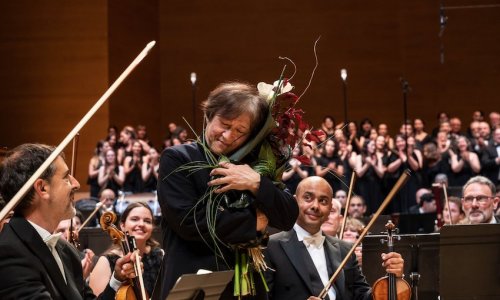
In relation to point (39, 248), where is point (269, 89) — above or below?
above

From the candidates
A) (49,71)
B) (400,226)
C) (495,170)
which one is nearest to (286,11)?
(49,71)

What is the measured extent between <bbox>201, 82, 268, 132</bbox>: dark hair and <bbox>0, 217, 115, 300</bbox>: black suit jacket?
0.77 m

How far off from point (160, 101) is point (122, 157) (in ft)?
17.1

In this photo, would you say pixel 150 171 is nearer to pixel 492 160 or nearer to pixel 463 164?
pixel 463 164

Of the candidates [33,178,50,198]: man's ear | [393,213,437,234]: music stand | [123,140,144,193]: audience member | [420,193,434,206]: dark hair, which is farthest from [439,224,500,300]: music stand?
[123,140,144,193]: audience member

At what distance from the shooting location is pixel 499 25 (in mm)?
17797

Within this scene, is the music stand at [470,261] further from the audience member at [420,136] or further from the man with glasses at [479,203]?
the audience member at [420,136]

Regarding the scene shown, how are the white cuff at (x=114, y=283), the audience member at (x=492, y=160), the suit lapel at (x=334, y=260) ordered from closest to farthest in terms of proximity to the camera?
1. the white cuff at (x=114, y=283)
2. the suit lapel at (x=334, y=260)
3. the audience member at (x=492, y=160)

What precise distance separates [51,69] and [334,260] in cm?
1202

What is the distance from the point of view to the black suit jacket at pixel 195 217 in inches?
121

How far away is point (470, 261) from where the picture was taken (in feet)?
16.6

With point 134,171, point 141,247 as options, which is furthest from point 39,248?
point 134,171

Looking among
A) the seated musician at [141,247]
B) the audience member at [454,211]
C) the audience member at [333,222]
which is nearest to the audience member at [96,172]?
the audience member at [454,211]

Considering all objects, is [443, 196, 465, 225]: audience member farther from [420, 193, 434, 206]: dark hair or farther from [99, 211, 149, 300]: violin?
[99, 211, 149, 300]: violin
